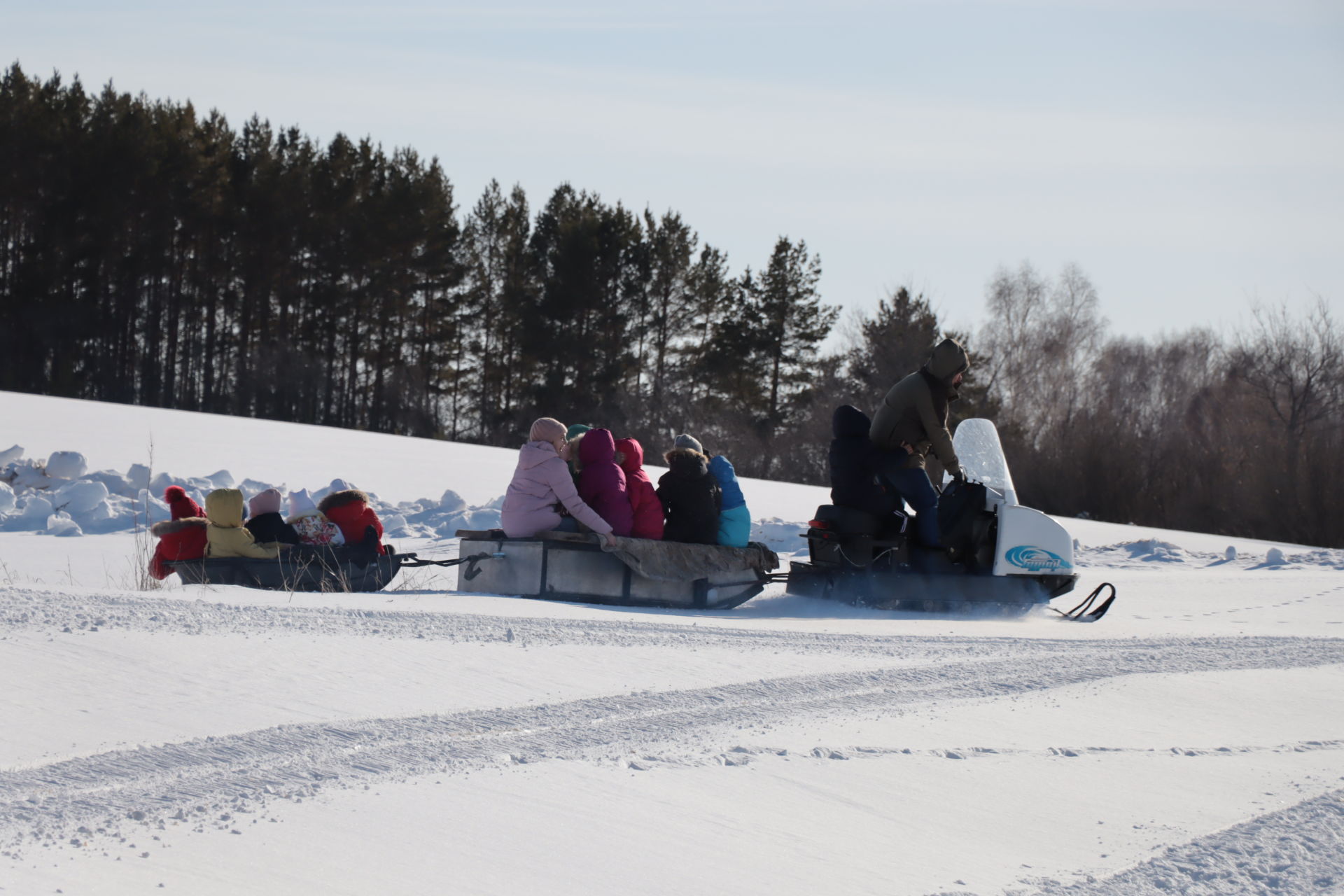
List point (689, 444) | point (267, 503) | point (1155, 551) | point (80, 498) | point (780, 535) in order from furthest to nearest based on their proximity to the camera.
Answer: point (1155, 551)
point (780, 535)
point (80, 498)
point (689, 444)
point (267, 503)

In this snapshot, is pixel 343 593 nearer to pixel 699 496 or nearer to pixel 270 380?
pixel 699 496

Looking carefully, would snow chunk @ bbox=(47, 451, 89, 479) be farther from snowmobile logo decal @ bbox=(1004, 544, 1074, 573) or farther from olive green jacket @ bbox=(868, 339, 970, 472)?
snowmobile logo decal @ bbox=(1004, 544, 1074, 573)

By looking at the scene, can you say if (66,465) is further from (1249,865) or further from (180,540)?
(1249,865)

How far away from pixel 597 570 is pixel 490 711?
3.81m

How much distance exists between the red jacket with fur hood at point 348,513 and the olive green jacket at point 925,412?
3509mm

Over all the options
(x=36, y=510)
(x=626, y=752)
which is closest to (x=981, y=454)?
(x=626, y=752)

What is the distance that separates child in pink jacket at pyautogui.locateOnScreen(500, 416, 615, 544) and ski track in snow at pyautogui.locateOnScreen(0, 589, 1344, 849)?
1720 mm

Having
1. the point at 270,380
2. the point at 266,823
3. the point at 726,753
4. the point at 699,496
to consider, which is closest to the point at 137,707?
the point at 266,823

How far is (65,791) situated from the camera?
3.14m

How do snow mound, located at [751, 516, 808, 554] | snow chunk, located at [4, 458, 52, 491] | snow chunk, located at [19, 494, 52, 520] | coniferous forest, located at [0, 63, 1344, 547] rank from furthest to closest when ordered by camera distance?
coniferous forest, located at [0, 63, 1344, 547] → snow mound, located at [751, 516, 808, 554] → snow chunk, located at [4, 458, 52, 491] → snow chunk, located at [19, 494, 52, 520]

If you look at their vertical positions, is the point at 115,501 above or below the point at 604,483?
below

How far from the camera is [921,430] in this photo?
29.0 ft

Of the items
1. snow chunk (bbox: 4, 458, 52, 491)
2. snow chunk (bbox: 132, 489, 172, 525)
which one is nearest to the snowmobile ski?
snow chunk (bbox: 132, 489, 172, 525)

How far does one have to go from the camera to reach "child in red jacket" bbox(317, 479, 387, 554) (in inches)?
322
